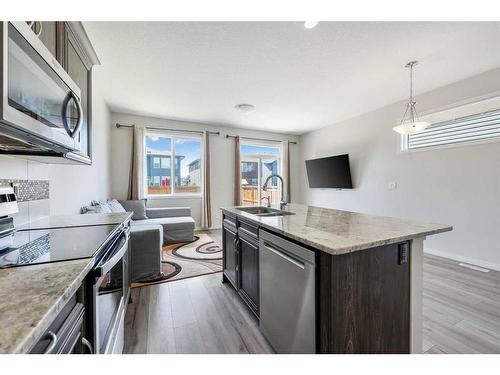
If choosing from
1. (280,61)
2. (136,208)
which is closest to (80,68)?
(280,61)

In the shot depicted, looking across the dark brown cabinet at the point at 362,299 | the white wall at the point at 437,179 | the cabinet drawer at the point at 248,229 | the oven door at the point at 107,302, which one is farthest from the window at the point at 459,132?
the oven door at the point at 107,302

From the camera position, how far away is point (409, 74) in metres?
2.91

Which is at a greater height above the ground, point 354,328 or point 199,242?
point 354,328

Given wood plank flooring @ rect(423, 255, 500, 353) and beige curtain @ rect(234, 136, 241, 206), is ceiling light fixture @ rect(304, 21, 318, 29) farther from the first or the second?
beige curtain @ rect(234, 136, 241, 206)

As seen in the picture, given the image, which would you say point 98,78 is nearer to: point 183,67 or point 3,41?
point 183,67

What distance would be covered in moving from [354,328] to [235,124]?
483 centimetres

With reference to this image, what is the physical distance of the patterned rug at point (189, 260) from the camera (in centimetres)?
272

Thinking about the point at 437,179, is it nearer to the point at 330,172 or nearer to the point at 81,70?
the point at 330,172

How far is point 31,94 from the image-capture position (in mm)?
872

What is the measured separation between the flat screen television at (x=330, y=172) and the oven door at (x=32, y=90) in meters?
4.69

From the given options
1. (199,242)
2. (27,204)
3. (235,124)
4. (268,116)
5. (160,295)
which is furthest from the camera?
(235,124)

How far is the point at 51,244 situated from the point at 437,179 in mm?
4495
